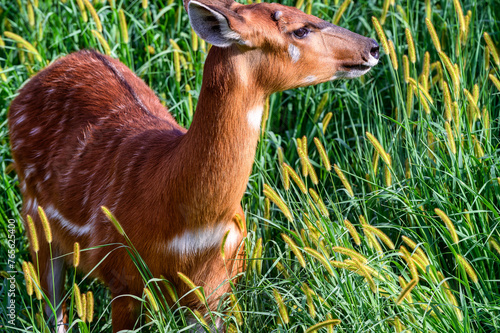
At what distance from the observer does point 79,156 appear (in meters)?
3.69

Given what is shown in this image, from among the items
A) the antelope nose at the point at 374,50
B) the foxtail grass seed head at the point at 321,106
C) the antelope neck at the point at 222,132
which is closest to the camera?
the antelope neck at the point at 222,132

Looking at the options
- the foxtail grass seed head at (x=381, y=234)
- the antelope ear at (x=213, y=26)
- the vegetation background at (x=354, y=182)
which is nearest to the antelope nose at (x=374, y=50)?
the vegetation background at (x=354, y=182)

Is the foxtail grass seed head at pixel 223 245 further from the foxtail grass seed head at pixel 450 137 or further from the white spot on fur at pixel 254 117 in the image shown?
the foxtail grass seed head at pixel 450 137

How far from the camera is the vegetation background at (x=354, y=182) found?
2844mm

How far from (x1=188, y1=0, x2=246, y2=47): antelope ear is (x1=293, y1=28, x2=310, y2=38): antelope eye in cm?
30

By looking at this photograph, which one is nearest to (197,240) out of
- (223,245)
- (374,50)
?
(223,245)

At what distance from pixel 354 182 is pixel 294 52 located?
1.54 meters

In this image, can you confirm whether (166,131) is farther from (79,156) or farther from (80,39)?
(80,39)

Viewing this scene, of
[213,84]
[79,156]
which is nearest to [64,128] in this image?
[79,156]

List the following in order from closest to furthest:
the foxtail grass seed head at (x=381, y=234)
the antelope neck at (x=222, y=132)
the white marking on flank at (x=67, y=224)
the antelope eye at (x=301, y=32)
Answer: the foxtail grass seed head at (x=381, y=234), the antelope neck at (x=222, y=132), the antelope eye at (x=301, y=32), the white marking on flank at (x=67, y=224)

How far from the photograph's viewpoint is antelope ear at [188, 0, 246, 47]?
2.70 metres

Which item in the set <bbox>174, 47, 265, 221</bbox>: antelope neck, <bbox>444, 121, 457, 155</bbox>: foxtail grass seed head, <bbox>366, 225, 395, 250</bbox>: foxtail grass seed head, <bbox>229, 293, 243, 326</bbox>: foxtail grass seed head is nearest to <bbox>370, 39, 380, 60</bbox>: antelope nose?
<bbox>444, 121, 457, 155</bbox>: foxtail grass seed head

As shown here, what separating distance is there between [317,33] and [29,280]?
1578 millimetres

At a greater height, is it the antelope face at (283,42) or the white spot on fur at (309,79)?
the antelope face at (283,42)
